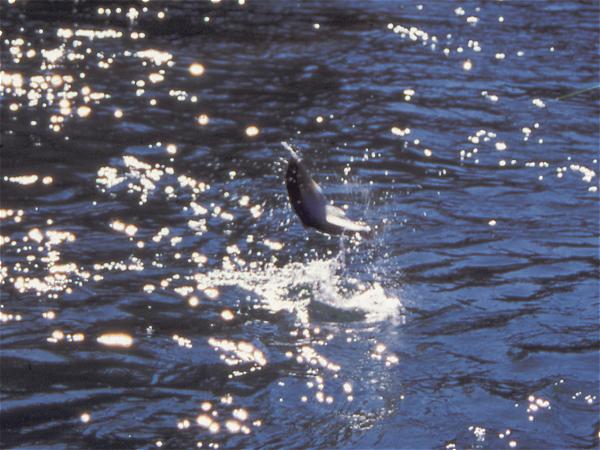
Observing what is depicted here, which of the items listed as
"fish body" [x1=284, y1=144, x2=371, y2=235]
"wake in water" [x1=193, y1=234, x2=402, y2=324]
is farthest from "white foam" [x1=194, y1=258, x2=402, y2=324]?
"fish body" [x1=284, y1=144, x2=371, y2=235]

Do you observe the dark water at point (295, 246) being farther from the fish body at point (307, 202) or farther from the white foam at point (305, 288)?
the fish body at point (307, 202)

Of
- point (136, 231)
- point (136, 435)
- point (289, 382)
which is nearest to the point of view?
point (136, 435)

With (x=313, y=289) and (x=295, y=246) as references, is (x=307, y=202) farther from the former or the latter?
(x=295, y=246)

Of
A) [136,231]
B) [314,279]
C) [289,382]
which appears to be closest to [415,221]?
[314,279]

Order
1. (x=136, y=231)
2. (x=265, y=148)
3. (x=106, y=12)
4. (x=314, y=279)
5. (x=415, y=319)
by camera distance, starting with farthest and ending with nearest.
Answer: (x=106, y=12) → (x=265, y=148) → (x=136, y=231) → (x=314, y=279) → (x=415, y=319)

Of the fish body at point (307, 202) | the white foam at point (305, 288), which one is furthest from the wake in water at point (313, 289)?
the fish body at point (307, 202)

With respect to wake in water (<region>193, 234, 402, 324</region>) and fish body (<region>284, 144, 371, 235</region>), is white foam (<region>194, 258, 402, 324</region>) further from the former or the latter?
fish body (<region>284, 144, 371, 235</region>)

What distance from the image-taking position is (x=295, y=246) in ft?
26.6

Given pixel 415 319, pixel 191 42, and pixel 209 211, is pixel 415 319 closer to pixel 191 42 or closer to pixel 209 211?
pixel 209 211

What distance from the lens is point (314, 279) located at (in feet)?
24.7

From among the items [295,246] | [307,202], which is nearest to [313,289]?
[295,246]

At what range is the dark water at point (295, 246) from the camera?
5863mm

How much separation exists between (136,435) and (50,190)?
3893 millimetres

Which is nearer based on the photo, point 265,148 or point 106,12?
point 265,148
